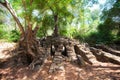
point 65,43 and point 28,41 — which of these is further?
point 65,43

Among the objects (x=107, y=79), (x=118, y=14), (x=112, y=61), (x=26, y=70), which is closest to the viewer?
(x=107, y=79)

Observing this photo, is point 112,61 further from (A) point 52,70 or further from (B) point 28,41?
(B) point 28,41

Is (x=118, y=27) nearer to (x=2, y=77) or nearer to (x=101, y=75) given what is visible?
(x=101, y=75)

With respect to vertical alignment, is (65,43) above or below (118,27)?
below

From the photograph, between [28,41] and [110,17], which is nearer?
[28,41]

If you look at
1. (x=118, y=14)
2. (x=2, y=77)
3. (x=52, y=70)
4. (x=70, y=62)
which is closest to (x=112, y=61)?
(x=70, y=62)

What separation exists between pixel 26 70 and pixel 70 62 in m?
2.25

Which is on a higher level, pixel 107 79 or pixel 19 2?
pixel 19 2

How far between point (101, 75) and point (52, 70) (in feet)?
6.57

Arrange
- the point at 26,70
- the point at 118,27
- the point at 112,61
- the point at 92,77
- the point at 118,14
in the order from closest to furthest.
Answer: the point at 92,77 < the point at 26,70 < the point at 112,61 < the point at 118,14 < the point at 118,27

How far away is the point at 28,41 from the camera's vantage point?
28.9 ft

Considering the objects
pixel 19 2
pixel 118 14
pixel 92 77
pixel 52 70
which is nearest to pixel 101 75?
pixel 92 77

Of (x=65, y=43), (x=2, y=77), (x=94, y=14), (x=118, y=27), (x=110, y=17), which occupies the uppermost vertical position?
(x=94, y=14)

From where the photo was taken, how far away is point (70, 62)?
843 cm
